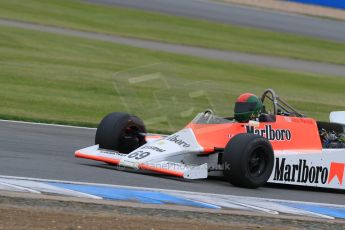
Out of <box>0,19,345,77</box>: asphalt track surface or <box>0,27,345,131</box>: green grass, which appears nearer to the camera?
<box>0,27,345,131</box>: green grass

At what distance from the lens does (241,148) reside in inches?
393

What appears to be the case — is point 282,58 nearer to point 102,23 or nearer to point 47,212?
point 102,23

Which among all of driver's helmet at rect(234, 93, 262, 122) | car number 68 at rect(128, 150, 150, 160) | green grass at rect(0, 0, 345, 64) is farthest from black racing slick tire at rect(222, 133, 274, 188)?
green grass at rect(0, 0, 345, 64)

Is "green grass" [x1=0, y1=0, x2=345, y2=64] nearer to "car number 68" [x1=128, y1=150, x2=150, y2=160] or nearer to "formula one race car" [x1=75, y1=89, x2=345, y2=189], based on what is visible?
"formula one race car" [x1=75, y1=89, x2=345, y2=189]

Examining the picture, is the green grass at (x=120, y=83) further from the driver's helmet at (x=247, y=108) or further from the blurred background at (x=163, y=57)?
the driver's helmet at (x=247, y=108)

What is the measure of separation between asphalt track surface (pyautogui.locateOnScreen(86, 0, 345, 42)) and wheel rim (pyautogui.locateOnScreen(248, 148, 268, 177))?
2574cm

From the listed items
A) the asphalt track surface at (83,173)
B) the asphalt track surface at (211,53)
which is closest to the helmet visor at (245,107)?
the asphalt track surface at (83,173)

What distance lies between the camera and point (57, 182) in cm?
902

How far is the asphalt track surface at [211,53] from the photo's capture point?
28.4m

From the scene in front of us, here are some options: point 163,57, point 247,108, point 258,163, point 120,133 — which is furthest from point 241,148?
point 163,57

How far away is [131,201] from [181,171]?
1508mm

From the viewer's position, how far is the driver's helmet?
10836 mm

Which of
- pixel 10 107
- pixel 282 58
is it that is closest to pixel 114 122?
pixel 10 107

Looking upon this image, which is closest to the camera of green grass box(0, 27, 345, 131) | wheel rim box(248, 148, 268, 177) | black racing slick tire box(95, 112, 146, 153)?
wheel rim box(248, 148, 268, 177)
